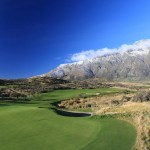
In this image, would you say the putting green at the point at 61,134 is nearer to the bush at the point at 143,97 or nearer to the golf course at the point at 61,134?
the golf course at the point at 61,134

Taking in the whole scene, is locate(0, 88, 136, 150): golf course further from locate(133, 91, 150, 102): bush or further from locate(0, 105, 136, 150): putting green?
locate(133, 91, 150, 102): bush

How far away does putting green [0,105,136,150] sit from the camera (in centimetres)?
2323

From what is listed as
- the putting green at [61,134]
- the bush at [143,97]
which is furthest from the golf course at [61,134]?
the bush at [143,97]

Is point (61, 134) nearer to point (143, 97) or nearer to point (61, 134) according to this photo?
point (61, 134)

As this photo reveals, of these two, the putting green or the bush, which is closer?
the putting green

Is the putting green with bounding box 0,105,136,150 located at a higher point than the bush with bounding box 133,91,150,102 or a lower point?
lower

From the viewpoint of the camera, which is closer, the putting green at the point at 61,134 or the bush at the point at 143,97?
the putting green at the point at 61,134

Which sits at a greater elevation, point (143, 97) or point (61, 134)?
point (143, 97)

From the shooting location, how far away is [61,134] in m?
26.6

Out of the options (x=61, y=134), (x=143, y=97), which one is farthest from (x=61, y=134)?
(x=143, y=97)

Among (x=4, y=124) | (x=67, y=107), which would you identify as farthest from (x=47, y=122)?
(x=67, y=107)

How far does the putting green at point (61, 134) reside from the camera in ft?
76.2

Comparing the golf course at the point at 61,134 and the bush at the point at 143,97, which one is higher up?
the bush at the point at 143,97

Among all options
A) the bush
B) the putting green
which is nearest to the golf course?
the putting green
